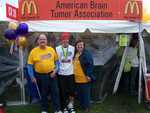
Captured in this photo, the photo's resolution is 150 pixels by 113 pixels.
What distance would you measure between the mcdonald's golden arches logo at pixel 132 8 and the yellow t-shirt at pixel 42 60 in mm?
2220

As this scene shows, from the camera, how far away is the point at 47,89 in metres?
9.86

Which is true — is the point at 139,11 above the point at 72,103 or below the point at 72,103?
above

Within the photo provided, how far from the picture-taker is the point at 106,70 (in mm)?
11727

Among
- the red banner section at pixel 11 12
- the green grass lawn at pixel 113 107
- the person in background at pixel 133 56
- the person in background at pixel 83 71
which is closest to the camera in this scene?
the person in background at pixel 83 71

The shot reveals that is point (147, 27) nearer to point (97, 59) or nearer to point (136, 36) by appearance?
point (136, 36)

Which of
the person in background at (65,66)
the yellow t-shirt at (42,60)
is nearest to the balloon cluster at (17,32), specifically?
the yellow t-shirt at (42,60)

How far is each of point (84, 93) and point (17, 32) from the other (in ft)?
6.54

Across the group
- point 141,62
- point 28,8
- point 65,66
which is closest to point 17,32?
point 28,8

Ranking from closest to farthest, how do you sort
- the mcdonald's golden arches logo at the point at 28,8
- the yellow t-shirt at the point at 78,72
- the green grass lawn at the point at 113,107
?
the yellow t-shirt at the point at 78,72, the mcdonald's golden arches logo at the point at 28,8, the green grass lawn at the point at 113,107

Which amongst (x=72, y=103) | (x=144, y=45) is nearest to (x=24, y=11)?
(x=72, y=103)

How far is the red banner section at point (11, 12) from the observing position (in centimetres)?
1020

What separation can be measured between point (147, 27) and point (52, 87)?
2.70 metres

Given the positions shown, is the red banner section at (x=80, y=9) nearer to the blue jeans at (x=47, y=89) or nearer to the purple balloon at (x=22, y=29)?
the purple balloon at (x=22, y=29)

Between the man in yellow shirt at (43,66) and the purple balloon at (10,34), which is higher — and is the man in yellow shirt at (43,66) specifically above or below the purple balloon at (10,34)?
below
